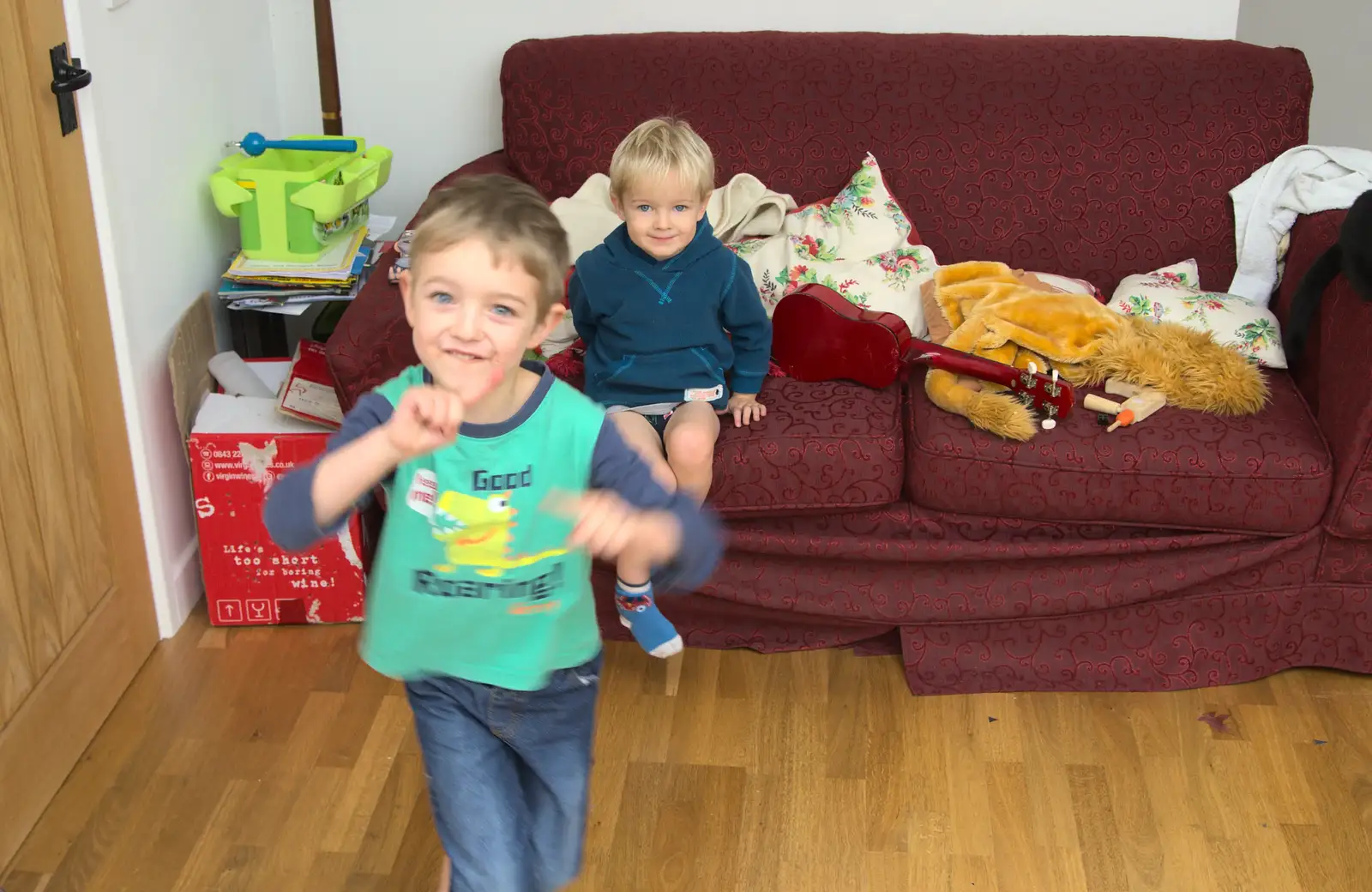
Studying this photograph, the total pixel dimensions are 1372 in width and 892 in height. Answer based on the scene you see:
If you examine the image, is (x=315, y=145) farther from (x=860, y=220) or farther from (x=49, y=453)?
(x=860, y=220)

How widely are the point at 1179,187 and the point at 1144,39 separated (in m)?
0.35

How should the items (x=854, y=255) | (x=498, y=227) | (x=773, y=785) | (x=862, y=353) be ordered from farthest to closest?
(x=854, y=255)
(x=862, y=353)
(x=773, y=785)
(x=498, y=227)

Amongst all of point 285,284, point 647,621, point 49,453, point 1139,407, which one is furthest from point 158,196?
point 1139,407

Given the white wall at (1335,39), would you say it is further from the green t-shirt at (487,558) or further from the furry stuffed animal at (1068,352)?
the green t-shirt at (487,558)

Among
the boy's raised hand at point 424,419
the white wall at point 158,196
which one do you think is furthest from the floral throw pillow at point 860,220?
the boy's raised hand at point 424,419

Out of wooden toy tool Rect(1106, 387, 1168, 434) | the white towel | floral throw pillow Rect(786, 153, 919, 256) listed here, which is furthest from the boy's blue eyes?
the white towel

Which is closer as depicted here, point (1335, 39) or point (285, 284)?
point (285, 284)

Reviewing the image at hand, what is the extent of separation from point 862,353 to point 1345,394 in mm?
833

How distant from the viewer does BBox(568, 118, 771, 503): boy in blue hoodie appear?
7.57 ft

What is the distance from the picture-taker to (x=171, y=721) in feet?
7.88

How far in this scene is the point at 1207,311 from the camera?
2684mm

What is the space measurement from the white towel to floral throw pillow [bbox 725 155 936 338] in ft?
2.12

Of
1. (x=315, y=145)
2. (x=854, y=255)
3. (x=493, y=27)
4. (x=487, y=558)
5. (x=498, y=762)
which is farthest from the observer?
(x=493, y=27)

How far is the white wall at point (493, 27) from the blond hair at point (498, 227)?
1.99 m
